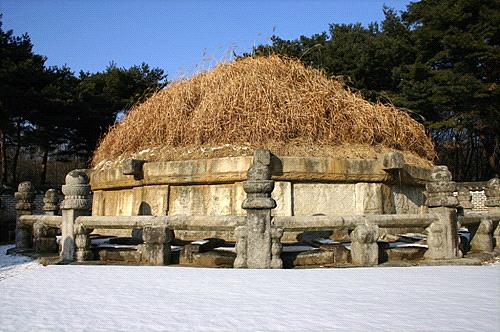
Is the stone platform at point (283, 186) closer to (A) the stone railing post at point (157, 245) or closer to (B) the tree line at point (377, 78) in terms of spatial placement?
(A) the stone railing post at point (157, 245)

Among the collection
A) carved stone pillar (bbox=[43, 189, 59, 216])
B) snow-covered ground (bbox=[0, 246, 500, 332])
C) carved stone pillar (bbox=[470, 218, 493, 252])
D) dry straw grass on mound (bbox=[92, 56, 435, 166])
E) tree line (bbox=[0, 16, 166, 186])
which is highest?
tree line (bbox=[0, 16, 166, 186])

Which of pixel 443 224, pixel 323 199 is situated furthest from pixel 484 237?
pixel 323 199

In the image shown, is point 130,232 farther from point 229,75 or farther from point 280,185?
point 229,75

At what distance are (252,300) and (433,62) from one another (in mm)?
23406

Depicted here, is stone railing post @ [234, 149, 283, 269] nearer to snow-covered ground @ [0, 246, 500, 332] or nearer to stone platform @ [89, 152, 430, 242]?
snow-covered ground @ [0, 246, 500, 332]

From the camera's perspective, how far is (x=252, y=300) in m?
3.81

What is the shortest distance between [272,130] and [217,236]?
233 cm

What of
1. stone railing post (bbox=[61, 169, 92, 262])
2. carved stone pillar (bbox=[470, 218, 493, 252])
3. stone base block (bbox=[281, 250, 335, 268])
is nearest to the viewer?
stone base block (bbox=[281, 250, 335, 268])

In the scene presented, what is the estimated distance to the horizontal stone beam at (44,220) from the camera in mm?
7573

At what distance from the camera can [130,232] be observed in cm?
923

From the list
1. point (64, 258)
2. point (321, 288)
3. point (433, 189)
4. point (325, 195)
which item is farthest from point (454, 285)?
point (64, 258)

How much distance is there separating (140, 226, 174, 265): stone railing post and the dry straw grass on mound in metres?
2.61

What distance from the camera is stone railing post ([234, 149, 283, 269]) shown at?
589cm

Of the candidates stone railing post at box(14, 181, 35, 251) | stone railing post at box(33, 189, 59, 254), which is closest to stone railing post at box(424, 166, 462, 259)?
stone railing post at box(33, 189, 59, 254)
